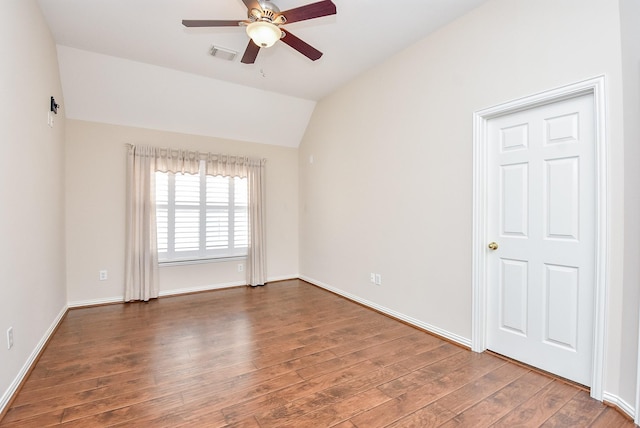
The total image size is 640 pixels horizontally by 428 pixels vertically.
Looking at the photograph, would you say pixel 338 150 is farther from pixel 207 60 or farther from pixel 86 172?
pixel 86 172

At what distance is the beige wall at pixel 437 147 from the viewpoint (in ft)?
6.33

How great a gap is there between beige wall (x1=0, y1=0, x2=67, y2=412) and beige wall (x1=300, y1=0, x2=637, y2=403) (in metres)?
3.26

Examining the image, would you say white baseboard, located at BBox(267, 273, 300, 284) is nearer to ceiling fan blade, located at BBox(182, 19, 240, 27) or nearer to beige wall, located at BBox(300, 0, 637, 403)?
beige wall, located at BBox(300, 0, 637, 403)

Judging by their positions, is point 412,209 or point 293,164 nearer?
point 412,209

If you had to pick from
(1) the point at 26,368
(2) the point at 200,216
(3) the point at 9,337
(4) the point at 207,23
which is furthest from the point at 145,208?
(4) the point at 207,23

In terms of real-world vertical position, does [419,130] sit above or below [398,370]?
above

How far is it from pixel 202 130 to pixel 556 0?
14.2 ft

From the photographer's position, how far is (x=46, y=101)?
284cm

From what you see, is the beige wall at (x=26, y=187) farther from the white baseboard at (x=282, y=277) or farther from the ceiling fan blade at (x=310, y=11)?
the white baseboard at (x=282, y=277)

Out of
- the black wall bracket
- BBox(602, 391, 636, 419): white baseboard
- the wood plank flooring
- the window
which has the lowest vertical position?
the wood plank flooring

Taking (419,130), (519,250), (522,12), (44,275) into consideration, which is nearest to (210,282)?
(44,275)

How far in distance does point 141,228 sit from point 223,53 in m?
2.58

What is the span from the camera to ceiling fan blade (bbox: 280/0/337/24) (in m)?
2.03

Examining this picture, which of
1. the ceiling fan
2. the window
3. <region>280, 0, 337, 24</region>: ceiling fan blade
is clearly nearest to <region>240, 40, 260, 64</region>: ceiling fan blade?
the ceiling fan
